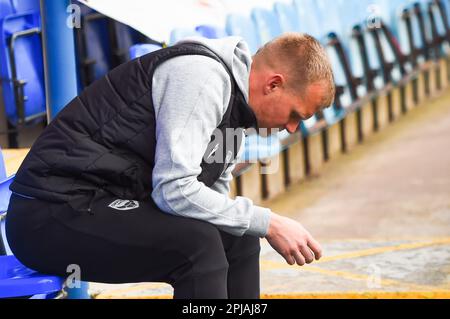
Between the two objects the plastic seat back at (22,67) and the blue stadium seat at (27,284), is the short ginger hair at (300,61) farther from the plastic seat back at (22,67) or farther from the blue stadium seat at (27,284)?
the plastic seat back at (22,67)

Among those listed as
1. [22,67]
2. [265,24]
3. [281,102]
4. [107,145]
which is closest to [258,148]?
[265,24]

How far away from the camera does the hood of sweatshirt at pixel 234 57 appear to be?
1999mm

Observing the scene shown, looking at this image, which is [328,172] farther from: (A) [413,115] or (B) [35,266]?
(B) [35,266]

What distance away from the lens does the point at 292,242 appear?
78.9 inches

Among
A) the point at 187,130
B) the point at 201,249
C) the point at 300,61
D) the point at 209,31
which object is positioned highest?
the point at 300,61

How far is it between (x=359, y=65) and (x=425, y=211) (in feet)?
5.57

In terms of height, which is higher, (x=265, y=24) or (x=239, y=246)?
(x=265, y=24)

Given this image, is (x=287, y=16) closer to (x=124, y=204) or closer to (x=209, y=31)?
(x=209, y=31)

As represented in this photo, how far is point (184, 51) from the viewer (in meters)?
1.96

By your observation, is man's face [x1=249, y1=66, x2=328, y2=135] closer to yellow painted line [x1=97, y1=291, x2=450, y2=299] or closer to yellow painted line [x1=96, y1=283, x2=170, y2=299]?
yellow painted line [x1=97, y1=291, x2=450, y2=299]

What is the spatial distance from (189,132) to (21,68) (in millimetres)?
2315

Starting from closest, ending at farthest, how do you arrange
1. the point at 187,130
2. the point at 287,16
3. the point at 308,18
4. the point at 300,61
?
the point at 187,130 < the point at 300,61 < the point at 287,16 < the point at 308,18

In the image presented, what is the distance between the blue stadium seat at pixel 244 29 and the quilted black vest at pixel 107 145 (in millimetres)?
2419

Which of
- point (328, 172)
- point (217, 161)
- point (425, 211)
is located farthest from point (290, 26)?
point (217, 161)
